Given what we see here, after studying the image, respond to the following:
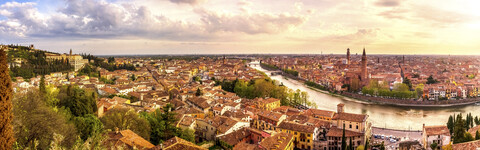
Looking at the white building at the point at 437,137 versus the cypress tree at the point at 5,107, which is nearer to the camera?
the cypress tree at the point at 5,107

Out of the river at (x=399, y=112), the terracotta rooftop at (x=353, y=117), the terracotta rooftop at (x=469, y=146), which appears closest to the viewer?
the terracotta rooftop at (x=469, y=146)

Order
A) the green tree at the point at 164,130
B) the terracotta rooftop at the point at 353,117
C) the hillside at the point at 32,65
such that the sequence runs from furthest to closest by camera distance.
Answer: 1. the hillside at the point at 32,65
2. the terracotta rooftop at the point at 353,117
3. the green tree at the point at 164,130

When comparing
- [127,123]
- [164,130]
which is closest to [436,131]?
[164,130]

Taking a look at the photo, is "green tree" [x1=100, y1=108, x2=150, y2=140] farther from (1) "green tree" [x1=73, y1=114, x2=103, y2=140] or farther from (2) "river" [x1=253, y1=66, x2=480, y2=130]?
(2) "river" [x1=253, y1=66, x2=480, y2=130]

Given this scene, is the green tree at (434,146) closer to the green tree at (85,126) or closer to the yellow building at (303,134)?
the yellow building at (303,134)

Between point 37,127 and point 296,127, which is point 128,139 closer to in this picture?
point 37,127

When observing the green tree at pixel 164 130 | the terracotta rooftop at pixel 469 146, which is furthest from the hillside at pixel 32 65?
the terracotta rooftop at pixel 469 146

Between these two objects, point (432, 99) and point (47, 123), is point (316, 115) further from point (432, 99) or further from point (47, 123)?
point (432, 99)

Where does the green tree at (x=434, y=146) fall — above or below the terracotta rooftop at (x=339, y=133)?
below


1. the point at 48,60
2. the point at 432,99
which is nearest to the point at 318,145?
the point at 432,99
